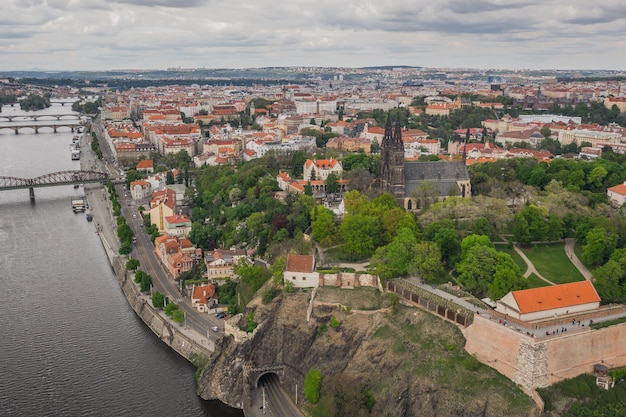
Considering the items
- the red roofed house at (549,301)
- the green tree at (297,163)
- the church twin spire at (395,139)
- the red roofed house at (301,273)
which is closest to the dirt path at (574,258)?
the red roofed house at (549,301)

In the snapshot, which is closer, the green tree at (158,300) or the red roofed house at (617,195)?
the green tree at (158,300)

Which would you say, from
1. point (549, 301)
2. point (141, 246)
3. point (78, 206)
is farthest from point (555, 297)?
point (78, 206)

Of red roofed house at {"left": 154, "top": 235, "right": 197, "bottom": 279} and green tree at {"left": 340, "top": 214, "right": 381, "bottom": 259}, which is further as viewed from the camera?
red roofed house at {"left": 154, "top": 235, "right": 197, "bottom": 279}

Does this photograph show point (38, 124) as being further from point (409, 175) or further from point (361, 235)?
point (361, 235)

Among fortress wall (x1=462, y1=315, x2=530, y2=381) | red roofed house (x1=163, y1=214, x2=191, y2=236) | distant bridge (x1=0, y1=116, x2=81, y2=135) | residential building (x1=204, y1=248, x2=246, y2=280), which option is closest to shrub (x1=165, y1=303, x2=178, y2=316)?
residential building (x1=204, y1=248, x2=246, y2=280)

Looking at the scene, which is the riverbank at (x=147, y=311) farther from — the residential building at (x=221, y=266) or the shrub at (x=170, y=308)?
the residential building at (x=221, y=266)

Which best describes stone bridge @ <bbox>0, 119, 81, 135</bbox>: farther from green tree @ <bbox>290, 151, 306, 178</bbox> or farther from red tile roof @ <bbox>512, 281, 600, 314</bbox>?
red tile roof @ <bbox>512, 281, 600, 314</bbox>
